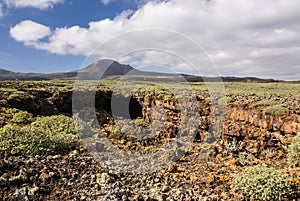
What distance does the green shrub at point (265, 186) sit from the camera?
292 inches

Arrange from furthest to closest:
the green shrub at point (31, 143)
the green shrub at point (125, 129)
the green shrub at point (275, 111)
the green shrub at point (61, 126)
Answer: the green shrub at point (125, 129) < the green shrub at point (61, 126) < the green shrub at point (275, 111) < the green shrub at point (31, 143)

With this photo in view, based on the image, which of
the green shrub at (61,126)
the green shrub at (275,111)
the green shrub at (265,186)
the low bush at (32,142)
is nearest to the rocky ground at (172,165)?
the green shrub at (275,111)

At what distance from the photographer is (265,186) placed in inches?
300

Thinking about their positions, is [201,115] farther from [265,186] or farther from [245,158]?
[265,186]

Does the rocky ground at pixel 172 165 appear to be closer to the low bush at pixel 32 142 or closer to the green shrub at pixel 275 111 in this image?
the green shrub at pixel 275 111

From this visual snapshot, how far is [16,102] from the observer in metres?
16.9

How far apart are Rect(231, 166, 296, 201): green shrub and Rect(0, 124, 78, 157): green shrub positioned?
19.1 ft

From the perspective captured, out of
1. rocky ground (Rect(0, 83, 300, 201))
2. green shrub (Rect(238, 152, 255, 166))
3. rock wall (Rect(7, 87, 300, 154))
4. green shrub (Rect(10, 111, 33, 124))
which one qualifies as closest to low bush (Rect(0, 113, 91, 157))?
rocky ground (Rect(0, 83, 300, 201))

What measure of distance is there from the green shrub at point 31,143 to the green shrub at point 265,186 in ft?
19.1

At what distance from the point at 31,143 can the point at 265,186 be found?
281 inches

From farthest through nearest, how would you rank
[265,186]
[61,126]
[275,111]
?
[61,126] → [275,111] → [265,186]

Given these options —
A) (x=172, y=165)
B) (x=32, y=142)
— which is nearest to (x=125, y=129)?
(x=172, y=165)

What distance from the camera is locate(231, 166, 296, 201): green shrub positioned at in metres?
7.42

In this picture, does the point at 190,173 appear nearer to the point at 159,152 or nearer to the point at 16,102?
the point at 159,152
